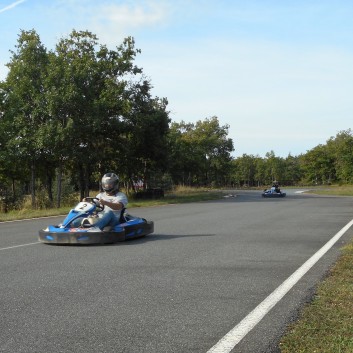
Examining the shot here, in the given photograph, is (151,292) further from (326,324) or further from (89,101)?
(89,101)

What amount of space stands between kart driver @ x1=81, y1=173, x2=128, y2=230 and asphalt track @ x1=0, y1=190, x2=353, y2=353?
1.79 feet

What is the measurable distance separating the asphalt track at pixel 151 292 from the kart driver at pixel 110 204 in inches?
21.5

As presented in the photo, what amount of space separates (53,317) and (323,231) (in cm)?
923

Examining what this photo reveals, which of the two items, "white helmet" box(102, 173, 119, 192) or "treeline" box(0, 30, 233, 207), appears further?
"treeline" box(0, 30, 233, 207)

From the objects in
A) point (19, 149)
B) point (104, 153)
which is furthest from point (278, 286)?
point (104, 153)

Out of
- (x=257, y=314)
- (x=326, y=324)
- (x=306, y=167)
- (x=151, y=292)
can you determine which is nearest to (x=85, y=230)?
(x=151, y=292)

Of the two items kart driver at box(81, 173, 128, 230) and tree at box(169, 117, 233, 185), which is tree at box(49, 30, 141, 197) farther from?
tree at box(169, 117, 233, 185)

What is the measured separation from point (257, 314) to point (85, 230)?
5.46 m

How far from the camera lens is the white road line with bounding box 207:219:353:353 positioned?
12.5 ft

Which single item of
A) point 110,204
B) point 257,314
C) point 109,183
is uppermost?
point 109,183

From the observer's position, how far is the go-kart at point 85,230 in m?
9.41

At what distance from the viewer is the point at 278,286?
19.5 feet

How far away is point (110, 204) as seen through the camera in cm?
Answer: 996

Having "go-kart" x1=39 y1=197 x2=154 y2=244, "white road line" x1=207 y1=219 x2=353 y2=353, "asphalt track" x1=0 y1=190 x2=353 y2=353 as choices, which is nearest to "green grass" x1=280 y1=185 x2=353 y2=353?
"asphalt track" x1=0 y1=190 x2=353 y2=353
